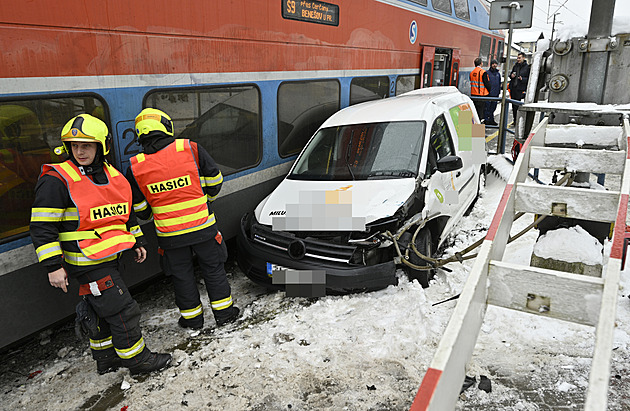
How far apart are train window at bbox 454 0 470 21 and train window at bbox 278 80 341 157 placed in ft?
17.6

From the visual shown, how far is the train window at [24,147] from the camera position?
3.07 m

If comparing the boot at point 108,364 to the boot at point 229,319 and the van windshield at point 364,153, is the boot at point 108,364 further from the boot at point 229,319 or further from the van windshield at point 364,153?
the van windshield at point 364,153

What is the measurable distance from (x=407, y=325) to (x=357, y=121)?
2.53 meters

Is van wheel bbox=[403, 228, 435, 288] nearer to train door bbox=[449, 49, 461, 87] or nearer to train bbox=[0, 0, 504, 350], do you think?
train bbox=[0, 0, 504, 350]

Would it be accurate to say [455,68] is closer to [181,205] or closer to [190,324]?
[181,205]

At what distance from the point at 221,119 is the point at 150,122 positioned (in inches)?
51.2

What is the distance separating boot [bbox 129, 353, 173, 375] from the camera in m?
3.47

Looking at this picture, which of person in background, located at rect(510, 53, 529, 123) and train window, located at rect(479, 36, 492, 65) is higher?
train window, located at rect(479, 36, 492, 65)

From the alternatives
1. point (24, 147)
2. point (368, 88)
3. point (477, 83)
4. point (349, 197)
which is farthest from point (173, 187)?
point (477, 83)

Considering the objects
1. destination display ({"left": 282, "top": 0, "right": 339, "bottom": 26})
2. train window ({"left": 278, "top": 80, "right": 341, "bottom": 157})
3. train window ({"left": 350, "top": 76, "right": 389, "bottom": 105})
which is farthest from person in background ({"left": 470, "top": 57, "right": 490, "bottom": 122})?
destination display ({"left": 282, "top": 0, "right": 339, "bottom": 26})

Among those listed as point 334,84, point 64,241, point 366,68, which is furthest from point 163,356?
point 366,68

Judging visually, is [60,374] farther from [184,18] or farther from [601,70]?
[601,70]

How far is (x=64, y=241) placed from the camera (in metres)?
3.12

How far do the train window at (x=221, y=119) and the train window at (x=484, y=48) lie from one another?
32.5 ft
